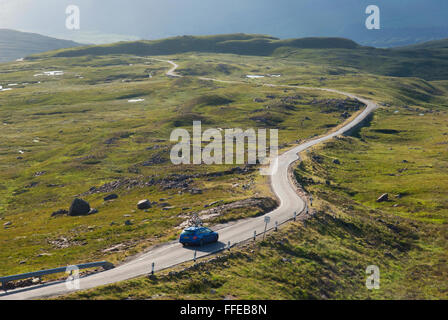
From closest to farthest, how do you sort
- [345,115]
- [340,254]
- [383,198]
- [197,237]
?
1. [197,237]
2. [340,254]
3. [383,198]
4. [345,115]

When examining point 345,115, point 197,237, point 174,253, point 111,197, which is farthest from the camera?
point 345,115

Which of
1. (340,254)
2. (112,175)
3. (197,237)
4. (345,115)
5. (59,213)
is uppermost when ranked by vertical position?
(345,115)

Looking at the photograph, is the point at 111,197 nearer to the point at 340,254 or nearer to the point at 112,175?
the point at 112,175

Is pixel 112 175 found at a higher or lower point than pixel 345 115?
lower

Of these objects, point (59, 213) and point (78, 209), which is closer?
point (78, 209)

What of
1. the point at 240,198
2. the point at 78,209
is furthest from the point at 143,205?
the point at 240,198
